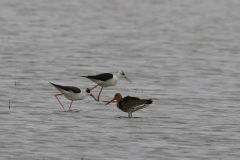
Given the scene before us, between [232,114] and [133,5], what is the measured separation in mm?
34371

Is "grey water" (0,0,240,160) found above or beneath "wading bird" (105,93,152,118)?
beneath

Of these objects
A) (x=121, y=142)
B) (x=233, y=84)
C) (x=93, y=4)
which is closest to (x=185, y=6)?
(x=93, y=4)

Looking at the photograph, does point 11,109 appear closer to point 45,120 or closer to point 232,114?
point 45,120

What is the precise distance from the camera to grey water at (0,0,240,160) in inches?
405

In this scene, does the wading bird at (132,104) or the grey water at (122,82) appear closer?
the grey water at (122,82)

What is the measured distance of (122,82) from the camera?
60.3 feet

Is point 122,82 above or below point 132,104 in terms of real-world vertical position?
below

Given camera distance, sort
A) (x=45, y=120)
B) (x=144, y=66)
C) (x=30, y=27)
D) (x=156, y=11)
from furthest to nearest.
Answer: (x=156, y=11) → (x=30, y=27) → (x=144, y=66) → (x=45, y=120)

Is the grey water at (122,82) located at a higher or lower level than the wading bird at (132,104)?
lower

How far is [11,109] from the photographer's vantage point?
43.3 feet

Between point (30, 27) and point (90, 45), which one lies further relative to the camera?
point (30, 27)

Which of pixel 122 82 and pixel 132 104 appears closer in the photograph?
pixel 132 104

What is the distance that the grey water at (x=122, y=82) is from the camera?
1028cm

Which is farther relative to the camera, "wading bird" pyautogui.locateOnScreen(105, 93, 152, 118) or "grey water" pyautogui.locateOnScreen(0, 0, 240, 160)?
"wading bird" pyautogui.locateOnScreen(105, 93, 152, 118)
